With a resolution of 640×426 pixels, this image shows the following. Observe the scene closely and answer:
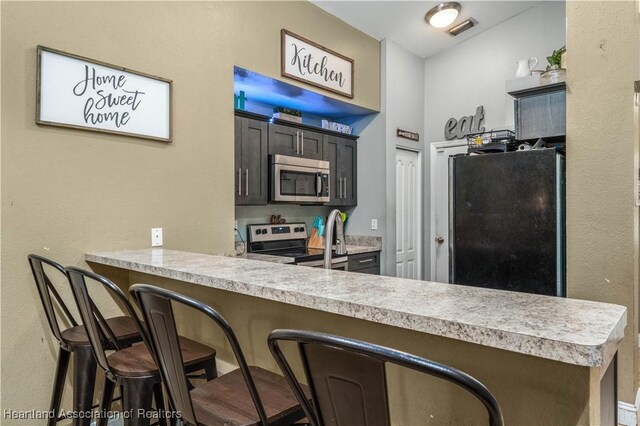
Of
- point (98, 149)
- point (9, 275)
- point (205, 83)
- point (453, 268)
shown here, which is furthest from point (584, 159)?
point (9, 275)

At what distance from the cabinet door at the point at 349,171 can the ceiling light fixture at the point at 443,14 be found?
4.63 feet

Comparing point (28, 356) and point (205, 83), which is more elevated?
point (205, 83)

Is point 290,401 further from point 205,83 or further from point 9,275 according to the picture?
point 205,83

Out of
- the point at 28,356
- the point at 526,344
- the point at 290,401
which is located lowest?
the point at 28,356

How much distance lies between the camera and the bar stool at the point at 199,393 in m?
1.00

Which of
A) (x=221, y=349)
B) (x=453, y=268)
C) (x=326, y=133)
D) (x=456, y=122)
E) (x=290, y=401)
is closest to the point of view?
(x=290, y=401)

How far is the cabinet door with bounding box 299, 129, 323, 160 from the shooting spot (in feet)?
12.3

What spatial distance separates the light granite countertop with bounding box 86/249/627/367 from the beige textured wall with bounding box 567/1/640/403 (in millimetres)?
1567

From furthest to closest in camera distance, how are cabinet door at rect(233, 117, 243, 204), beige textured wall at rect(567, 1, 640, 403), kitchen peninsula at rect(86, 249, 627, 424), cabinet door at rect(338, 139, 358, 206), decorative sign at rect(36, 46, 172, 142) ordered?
1. cabinet door at rect(338, 139, 358, 206)
2. cabinet door at rect(233, 117, 243, 204)
3. beige textured wall at rect(567, 1, 640, 403)
4. decorative sign at rect(36, 46, 172, 142)
5. kitchen peninsula at rect(86, 249, 627, 424)

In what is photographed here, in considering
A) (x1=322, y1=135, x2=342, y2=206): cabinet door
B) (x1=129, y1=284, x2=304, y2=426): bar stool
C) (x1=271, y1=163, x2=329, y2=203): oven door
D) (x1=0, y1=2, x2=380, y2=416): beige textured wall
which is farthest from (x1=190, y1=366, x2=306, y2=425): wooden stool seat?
(x1=322, y1=135, x2=342, y2=206): cabinet door

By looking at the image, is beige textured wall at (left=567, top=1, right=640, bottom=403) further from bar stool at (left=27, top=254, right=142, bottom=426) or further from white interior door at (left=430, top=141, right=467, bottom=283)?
bar stool at (left=27, top=254, right=142, bottom=426)

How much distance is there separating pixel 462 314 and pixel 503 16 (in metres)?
4.30

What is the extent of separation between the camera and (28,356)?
6.36ft

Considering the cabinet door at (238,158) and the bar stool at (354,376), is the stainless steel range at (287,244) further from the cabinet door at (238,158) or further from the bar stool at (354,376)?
the bar stool at (354,376)
